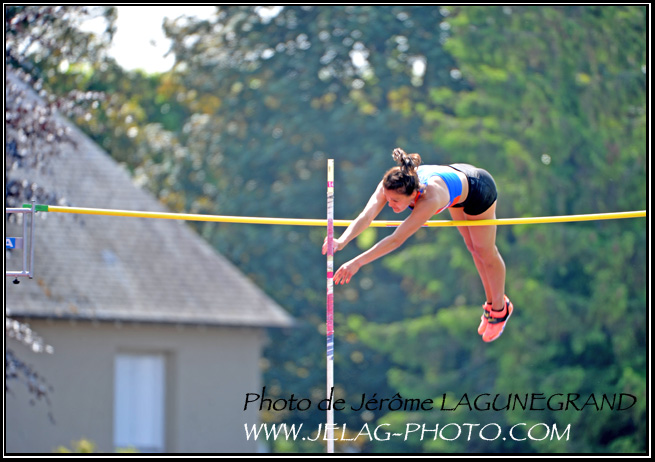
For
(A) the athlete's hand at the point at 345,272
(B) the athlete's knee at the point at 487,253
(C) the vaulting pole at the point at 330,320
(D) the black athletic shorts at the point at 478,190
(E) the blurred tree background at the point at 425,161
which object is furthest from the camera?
(E) the blurred tree background at the point at 425,161

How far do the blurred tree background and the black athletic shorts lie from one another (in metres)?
9.77

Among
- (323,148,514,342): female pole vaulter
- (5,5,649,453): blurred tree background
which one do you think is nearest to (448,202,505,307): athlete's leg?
(323,148,514,342): female pole vaulter

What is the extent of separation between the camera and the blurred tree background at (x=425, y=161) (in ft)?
62.5

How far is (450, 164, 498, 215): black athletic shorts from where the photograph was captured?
765 cm

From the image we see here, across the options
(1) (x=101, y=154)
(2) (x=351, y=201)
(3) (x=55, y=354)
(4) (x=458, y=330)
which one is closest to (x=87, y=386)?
(3) (x=55, y=354)

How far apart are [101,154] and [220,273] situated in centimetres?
291

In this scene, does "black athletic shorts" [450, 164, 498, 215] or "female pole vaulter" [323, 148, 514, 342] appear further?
"black athletic shorts" [450, 164, 498, 215]

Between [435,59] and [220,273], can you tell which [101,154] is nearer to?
[220,273]

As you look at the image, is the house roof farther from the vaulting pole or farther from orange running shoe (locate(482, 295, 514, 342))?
the vaulting pole

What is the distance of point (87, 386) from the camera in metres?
15.5

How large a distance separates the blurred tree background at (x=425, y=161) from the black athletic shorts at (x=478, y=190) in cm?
977

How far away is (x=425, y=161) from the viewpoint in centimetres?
2173

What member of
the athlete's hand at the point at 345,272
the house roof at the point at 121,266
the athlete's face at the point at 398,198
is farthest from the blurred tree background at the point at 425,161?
the athlete's hand at the point at 345,272

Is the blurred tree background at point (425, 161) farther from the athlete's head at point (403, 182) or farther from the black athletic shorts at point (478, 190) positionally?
the athlete's head at point (403, 182)
